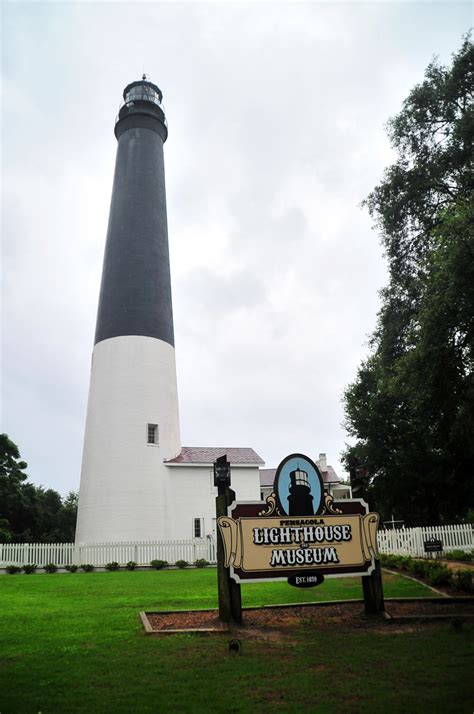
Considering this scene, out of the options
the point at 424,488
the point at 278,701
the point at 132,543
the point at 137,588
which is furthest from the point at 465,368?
the point at 424,488

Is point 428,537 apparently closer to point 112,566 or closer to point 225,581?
point 112,566

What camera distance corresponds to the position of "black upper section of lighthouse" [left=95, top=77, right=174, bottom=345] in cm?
2934

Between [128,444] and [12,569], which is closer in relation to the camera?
[12,569]

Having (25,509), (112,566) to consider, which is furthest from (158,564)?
(25,509)

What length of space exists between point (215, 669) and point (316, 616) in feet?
13.0

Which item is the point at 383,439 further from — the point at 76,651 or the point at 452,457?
the point at 76,651

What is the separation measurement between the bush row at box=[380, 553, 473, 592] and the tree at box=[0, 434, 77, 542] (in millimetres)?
23181

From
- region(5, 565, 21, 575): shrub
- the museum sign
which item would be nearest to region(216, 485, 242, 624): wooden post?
the museum sign

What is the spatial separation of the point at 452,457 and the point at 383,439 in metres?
3.88

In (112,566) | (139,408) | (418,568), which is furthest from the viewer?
(139,408)

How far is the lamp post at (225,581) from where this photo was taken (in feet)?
34.0

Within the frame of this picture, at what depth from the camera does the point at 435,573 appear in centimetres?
1457

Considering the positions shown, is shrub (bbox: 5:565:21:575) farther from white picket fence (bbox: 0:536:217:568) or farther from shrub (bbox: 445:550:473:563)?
shrub (bbox: 445:550:473:563)

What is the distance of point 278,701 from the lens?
21.1 ft
